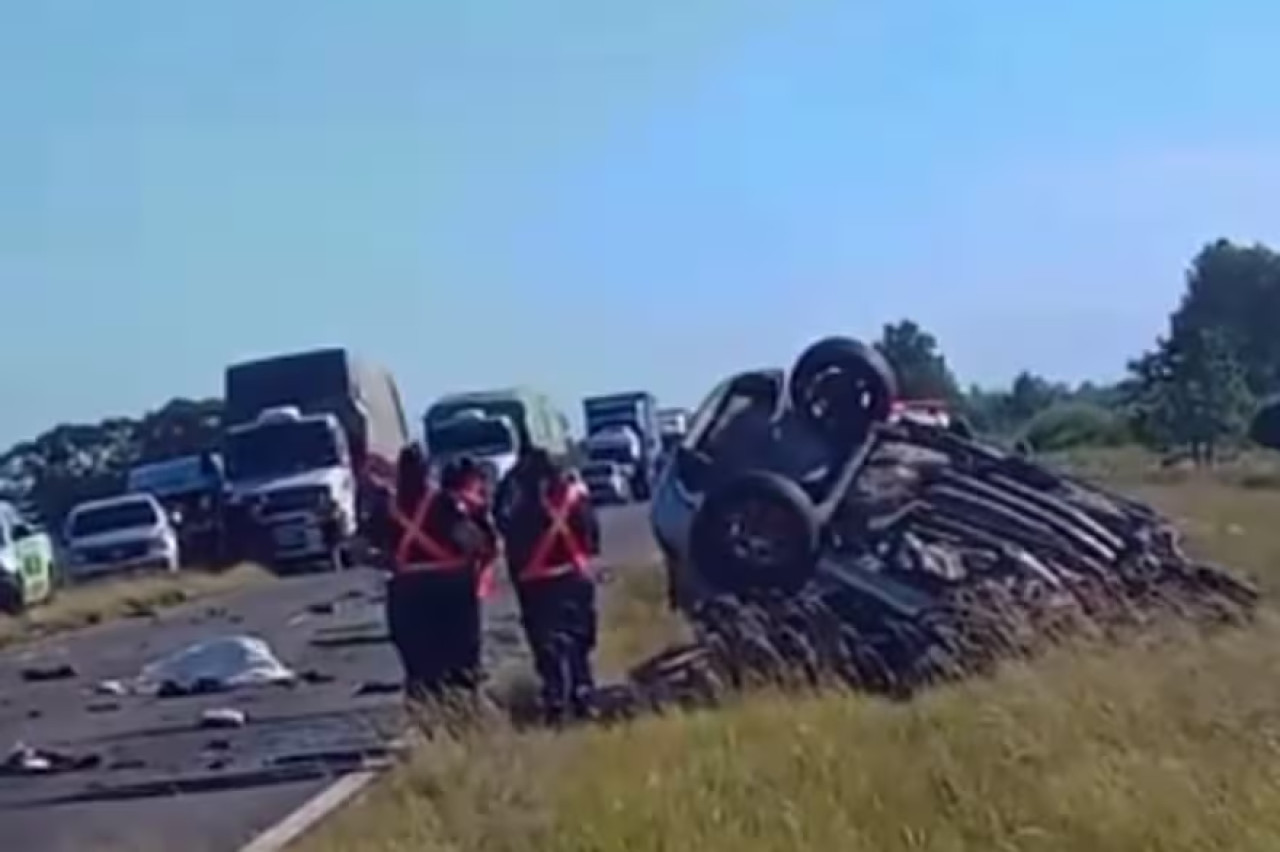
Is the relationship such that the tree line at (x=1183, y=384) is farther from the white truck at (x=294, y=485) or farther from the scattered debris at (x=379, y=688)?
the scattered debris at (x=379, y=688)

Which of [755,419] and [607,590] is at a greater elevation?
[755,419]

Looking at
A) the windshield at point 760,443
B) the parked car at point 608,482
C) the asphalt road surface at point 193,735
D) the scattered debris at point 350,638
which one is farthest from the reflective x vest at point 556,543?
the parked car at point 608,482

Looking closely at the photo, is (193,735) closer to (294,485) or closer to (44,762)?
(44,762)

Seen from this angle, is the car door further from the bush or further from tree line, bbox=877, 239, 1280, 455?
the bush

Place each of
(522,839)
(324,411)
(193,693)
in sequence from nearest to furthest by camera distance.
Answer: (522,839), (193,693), (324,411)

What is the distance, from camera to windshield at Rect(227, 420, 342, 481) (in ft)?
169

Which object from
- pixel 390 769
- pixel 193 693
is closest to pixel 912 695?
pixel 390 769

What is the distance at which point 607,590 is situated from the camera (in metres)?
31.7

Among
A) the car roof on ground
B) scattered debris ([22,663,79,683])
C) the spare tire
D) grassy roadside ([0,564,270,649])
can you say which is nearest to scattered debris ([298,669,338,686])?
scattered debris ([22,663,79,683])

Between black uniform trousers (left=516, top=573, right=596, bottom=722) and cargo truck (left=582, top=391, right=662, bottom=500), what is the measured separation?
2286 inches

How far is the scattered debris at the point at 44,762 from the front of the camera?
20.3 metres

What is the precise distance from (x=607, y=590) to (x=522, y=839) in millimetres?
19086

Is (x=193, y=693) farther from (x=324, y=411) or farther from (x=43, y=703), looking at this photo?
(x=324, y=411)

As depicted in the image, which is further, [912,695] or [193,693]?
[193,693]
